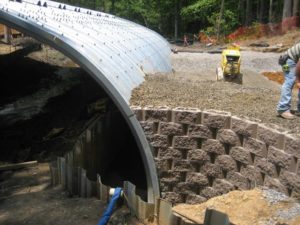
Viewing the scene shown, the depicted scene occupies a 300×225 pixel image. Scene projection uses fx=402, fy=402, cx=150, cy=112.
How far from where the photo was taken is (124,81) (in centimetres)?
950

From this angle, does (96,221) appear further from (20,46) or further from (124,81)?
(20,46)

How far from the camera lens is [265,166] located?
25.2 ft

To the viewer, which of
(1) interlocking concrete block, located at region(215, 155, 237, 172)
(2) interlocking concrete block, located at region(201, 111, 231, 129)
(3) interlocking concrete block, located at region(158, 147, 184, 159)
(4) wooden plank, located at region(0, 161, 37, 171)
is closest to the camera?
(2) interlocking concrete block, located at region(201, 111, 231, 129)

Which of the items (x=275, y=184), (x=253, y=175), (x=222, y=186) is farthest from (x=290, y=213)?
(x=222, y=186)

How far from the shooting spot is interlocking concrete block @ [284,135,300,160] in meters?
6.90

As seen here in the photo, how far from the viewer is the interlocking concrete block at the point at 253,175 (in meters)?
7.93

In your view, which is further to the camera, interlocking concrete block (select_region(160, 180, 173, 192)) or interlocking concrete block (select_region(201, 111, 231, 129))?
interlocking concrete block (select_region(160, 180, 173, 192))

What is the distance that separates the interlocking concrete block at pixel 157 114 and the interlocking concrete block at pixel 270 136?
6.78ft

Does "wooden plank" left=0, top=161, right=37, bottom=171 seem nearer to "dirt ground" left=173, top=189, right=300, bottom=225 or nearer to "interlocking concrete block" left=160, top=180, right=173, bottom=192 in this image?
"interlocking concrete block" left=160, top=180, right=173, bottom=192

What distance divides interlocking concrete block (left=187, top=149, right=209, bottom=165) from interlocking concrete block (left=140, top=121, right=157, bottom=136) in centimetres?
97

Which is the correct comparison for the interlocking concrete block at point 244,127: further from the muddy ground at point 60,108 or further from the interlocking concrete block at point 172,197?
the interlocking concrete block at point 172,197

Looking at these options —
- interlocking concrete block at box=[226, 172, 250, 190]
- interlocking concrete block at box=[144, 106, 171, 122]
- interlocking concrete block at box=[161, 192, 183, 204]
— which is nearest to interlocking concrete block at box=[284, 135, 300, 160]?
interlocking concrete block at box=[226, 172, 250, 190]

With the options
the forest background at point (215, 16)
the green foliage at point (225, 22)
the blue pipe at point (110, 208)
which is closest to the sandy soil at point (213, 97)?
the blue pipe at point (110, 208)

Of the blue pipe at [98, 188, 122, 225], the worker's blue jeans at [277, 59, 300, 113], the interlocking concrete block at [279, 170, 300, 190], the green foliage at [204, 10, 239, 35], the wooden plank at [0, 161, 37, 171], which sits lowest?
the wooden plank at [0, 161, 37, 171]
